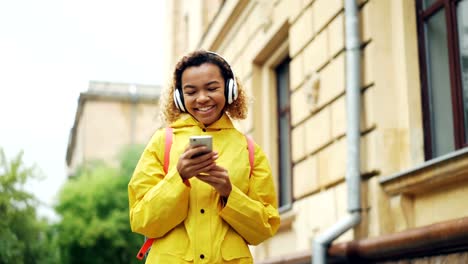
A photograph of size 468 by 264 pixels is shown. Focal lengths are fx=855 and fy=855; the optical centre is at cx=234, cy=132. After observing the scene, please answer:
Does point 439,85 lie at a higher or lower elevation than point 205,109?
higher

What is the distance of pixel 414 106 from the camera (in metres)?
7.89

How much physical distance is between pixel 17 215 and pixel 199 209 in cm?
1791

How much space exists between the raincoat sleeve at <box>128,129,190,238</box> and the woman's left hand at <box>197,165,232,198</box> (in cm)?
9

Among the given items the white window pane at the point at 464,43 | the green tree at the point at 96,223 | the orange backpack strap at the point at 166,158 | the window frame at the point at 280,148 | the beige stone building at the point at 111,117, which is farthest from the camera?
the beige stone building at the point at 111,117

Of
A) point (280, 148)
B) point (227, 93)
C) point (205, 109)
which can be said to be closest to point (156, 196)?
point (205, 109)

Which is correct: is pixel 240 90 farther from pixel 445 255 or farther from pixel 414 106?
pixel 414 106

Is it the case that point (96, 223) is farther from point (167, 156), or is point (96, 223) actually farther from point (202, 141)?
point (202, 141)

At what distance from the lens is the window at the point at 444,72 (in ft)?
23.7

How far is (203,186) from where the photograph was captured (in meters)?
3.24

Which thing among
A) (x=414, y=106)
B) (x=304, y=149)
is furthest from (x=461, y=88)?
(x=304, y=149)

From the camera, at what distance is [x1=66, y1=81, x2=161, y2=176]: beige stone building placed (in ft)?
162

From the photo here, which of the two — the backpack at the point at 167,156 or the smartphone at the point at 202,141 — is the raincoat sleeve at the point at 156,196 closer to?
the backpack at the point at 167,156

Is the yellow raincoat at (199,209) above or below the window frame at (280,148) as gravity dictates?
below

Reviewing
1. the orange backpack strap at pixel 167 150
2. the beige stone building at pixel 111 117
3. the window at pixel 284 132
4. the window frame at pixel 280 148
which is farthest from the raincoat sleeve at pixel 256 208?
the beige stone building at pixel 111 117
